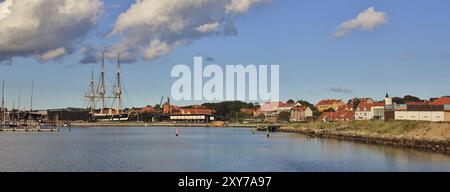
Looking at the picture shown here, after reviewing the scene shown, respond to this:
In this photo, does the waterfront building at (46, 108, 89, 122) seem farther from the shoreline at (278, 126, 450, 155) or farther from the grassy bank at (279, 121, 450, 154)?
the shoreline at (278, 126, 450, 155)

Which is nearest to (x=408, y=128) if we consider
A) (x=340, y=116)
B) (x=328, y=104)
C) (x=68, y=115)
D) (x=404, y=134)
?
(x=404, y=134)

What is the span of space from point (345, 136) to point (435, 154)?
28.6 m

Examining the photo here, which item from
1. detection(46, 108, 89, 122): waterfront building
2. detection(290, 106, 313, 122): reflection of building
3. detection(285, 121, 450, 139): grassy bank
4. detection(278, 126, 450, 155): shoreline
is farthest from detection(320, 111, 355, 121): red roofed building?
detection(46, 108, 89, 122): waterfront building

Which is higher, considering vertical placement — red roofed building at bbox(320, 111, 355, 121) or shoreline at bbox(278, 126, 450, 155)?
red roofed building at bbox(320, 111, 355, 121)

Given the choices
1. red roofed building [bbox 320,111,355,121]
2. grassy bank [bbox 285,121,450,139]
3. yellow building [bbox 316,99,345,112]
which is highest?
yellow building [bbox 316,99,345,112]

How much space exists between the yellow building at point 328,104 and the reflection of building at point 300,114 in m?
11.3

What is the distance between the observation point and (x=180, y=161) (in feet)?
117

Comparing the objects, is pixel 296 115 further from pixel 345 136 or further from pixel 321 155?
pixel 321 155

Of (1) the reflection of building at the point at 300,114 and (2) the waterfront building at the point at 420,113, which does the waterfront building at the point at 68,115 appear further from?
(2) the waterfront building at the point at 420,113

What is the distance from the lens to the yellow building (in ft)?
548

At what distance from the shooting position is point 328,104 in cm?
17038

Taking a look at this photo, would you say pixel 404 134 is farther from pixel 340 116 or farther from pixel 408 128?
pixel 340 116

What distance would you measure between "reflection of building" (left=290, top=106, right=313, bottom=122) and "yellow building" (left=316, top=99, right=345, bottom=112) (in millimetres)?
11256

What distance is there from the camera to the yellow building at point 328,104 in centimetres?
16712
